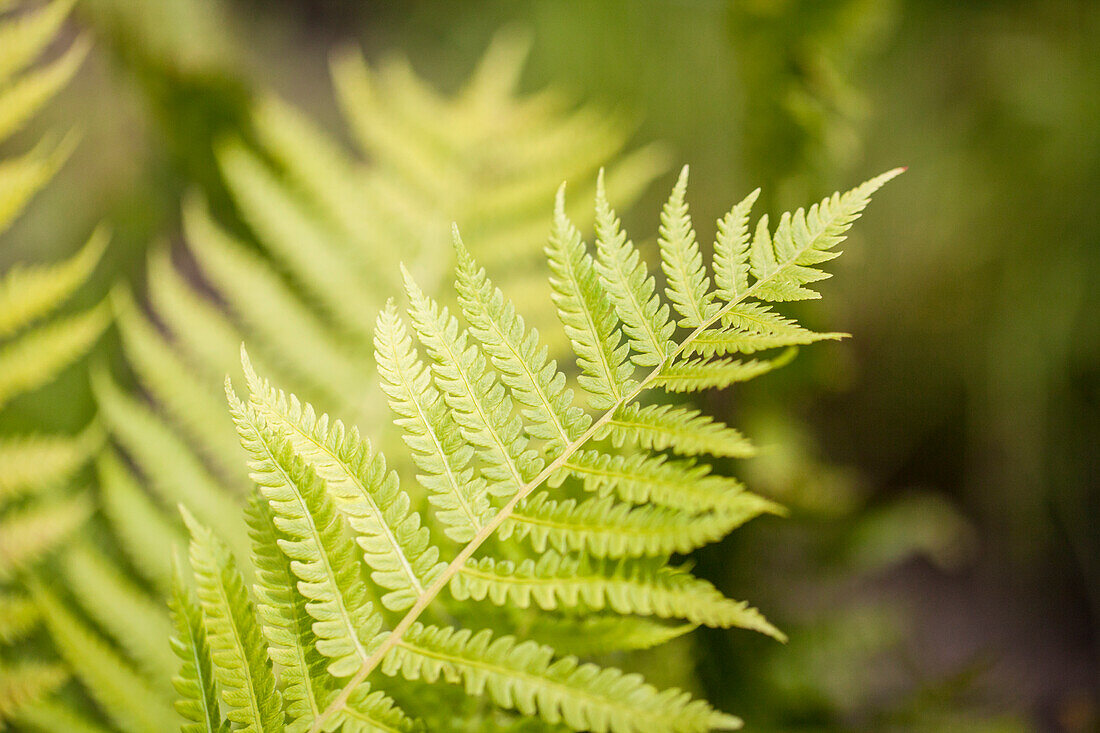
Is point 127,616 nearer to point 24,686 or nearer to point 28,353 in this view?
point 24,686

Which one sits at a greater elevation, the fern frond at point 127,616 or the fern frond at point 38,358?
the fern frond at point 38,358

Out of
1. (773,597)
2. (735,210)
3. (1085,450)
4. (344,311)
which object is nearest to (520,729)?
(735,210)

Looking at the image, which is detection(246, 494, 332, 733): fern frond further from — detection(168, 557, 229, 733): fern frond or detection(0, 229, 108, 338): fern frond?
detection(0, 229, 108, 338): fern frond

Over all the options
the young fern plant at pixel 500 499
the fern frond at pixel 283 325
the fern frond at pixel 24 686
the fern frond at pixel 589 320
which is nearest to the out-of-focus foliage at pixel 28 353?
the fern frond at pixel 24 686

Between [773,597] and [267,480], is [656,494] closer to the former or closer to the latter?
[267,480]

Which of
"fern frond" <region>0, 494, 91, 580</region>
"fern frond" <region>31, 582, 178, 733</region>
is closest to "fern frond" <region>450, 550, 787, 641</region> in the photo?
"fern frond" <region>31, 582, 178, 733</region>

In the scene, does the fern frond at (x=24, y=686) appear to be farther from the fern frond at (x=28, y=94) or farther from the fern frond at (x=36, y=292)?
the fern frond at (x=28, y=94)
